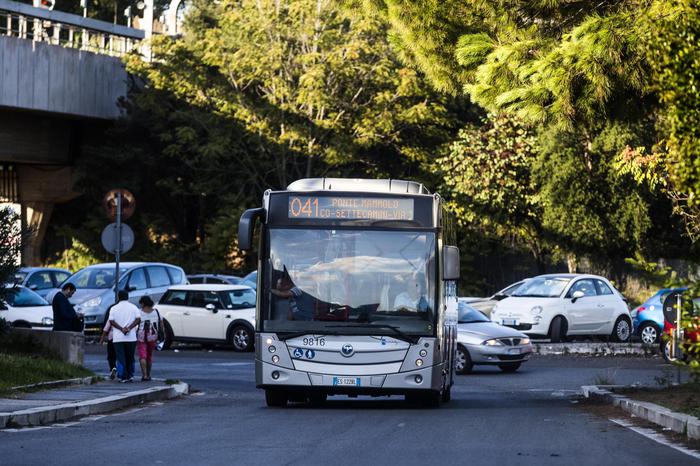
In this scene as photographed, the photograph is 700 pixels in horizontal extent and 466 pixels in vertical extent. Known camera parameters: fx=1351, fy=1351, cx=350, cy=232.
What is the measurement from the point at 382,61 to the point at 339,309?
84.2ft

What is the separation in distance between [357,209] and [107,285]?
17239mm

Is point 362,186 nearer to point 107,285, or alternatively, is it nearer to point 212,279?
point 107,285

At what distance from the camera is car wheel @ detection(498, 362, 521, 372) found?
85.7 ft

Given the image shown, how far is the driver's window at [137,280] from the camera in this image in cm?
3400

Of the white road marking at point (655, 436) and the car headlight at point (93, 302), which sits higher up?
the car headlight at point (93, 302)

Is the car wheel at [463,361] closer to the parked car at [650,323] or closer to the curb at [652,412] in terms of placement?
the curb at [652,412]

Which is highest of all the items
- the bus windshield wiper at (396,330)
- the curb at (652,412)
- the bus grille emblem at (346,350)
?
the bus windshield wiper at (396,330)

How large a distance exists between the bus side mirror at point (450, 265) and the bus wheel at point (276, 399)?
9.06 ft

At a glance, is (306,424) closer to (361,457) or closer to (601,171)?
(361,457)

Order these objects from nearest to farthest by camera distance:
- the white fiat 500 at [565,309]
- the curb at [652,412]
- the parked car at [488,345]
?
1. the curb at [652,412]
2. the parked car at [488,345]
3. the white fiat 500 at [565,309]

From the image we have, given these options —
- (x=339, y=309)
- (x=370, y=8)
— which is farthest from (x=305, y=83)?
(x=339, y=309)

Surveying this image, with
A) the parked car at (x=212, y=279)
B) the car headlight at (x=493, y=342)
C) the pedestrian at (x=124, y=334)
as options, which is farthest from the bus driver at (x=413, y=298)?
the parked car at (x=212, y=279)

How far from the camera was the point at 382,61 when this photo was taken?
42250 millimetres

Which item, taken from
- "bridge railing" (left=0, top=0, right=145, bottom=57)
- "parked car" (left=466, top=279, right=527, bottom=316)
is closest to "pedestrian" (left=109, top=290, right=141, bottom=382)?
"parked car" (left=466, top=279, right=527, bottom=316)
